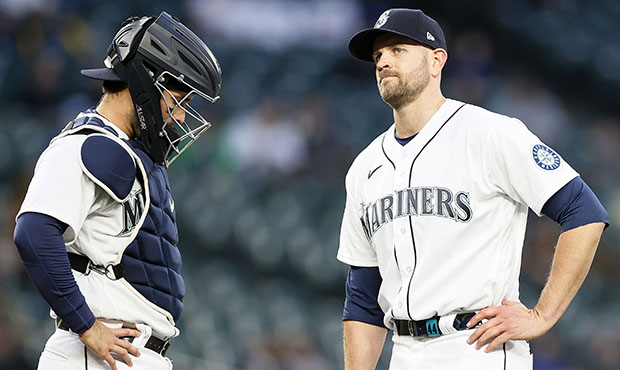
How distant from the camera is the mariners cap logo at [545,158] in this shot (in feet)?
9.23

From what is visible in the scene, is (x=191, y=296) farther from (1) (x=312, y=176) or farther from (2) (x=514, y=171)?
(2) (x=514, y=171)

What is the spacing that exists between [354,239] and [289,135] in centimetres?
517

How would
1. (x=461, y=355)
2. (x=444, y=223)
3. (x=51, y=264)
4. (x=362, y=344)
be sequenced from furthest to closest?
(x=362, y=344)
(x=444, y=223)
(x=461, y=355)
(x=51, y=264)

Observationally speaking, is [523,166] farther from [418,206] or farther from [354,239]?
[354,239]

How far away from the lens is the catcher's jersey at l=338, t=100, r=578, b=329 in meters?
2.86

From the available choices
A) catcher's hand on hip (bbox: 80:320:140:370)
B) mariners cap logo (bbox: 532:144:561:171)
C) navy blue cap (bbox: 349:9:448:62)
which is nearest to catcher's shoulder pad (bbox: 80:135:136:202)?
catcher's hand on hip (bbox: 80:320:140:370)

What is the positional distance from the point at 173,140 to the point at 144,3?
7634 mm

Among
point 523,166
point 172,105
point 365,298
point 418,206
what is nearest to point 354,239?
point 365,298

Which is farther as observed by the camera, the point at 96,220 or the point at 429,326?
the point at 429,326

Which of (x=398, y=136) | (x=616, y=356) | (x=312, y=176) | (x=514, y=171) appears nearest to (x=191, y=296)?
(x=312, y=176)

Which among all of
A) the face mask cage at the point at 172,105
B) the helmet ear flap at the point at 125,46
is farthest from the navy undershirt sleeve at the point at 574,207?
the helmet ear flap at the point at 125,46

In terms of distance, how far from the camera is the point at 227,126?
27.8 ft

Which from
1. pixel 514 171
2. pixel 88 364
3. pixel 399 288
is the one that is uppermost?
pixel 514 171

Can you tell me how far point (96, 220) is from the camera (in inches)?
110
